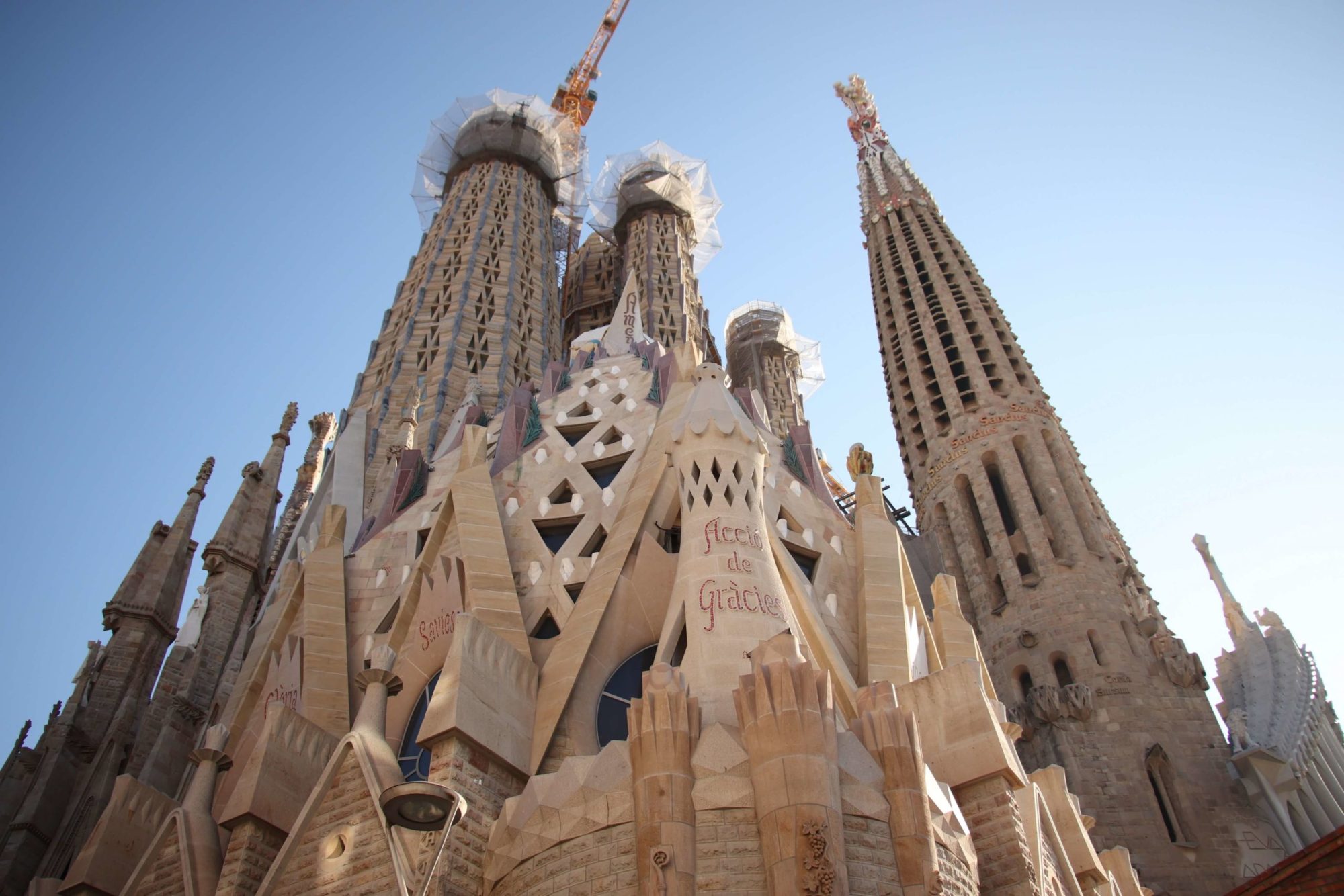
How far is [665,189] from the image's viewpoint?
128 feet

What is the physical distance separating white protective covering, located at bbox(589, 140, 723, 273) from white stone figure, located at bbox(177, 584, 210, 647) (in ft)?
73.4

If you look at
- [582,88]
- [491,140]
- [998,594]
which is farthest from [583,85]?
[998,594]

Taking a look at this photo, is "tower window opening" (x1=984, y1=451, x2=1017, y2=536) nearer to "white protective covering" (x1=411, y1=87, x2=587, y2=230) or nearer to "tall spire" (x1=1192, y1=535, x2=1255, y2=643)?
"tall spire" (x1=1192, y1=535, x2=1255, y2=643)

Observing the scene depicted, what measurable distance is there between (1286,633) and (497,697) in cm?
2003

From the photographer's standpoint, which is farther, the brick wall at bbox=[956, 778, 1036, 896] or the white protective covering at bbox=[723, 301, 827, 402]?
the white protective covering at bbox=[723, 301, 827, 402]

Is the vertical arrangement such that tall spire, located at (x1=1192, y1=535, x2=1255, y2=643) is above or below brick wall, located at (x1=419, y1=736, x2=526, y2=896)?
above

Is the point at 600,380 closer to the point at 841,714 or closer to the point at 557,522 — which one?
the point at 557,522

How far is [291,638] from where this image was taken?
50.2ft

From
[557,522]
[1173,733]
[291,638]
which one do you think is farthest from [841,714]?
[1173,733]

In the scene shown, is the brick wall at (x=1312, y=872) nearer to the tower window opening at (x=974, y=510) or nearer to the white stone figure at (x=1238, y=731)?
the white stone figure at (x=1238, y=731)

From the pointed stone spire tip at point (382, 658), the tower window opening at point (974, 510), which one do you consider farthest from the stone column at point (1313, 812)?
the pointed stone spire tip at point (382, 658)

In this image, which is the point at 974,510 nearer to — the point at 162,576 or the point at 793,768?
the point at 162,576

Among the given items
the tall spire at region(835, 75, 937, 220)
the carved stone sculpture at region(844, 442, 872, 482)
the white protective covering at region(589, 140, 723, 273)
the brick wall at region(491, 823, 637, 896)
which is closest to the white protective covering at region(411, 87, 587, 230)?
the white protective covering at region(589, 140, 723, 273)

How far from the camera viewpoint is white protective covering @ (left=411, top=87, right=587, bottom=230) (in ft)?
114
